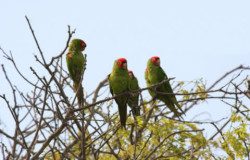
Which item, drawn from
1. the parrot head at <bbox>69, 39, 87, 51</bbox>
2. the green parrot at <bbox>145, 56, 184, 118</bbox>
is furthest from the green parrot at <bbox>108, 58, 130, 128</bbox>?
the parrot head at <bbox>69, 39, 87, 51</bbox>

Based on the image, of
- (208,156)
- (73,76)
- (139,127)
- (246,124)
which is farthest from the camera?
(73,76)

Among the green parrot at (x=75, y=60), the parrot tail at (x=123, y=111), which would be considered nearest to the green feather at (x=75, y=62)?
the green parrot at (x=75, y=60)

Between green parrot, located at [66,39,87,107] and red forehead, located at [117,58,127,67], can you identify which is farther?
green parrot, located at [66,39,87,107]

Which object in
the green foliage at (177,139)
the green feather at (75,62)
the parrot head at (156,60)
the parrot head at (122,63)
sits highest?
the green feather at (75,62)

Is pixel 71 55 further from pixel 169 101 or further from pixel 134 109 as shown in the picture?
pixel 169 101

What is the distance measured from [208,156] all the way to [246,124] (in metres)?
0.70

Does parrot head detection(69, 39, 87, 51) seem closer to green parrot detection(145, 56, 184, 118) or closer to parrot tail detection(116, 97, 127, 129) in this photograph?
green parrot detection(145, 56, 184, 118)

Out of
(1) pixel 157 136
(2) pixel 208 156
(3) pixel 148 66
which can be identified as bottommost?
(2) pixel 208 156

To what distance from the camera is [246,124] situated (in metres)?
3.90

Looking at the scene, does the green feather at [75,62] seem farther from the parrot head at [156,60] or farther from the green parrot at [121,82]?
the parrot head at [156,60]

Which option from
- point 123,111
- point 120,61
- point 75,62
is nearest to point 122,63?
point 120,61

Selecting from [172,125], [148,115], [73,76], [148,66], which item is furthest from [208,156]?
[73,76]

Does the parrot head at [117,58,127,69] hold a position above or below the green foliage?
above

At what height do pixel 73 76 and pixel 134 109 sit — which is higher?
pixel 73 76
